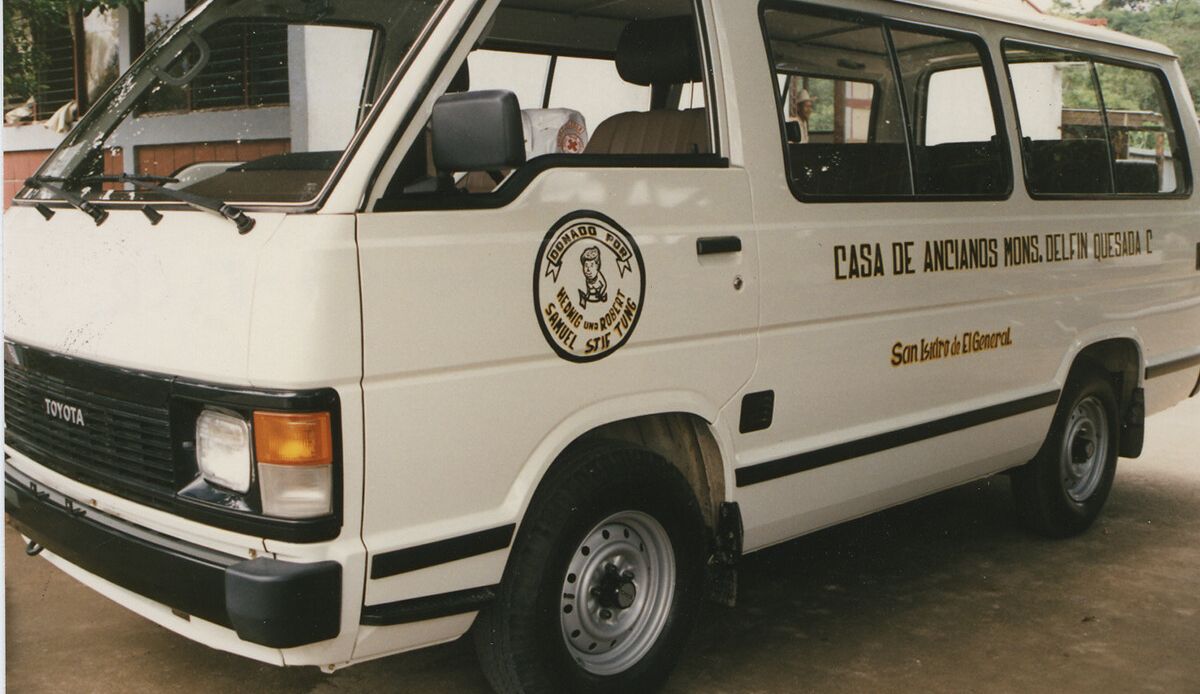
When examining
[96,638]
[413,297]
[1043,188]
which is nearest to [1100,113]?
[1043,188]

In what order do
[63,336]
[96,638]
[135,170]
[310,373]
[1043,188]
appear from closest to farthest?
[310,373], [63,336], [135,170], [96,638], [1043,188]

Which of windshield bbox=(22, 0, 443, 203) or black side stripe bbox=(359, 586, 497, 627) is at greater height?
windshield bbox=(22, 0, 443, 203)

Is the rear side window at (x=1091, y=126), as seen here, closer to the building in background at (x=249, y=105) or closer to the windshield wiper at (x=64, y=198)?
the building in background at (x=249, y=105)

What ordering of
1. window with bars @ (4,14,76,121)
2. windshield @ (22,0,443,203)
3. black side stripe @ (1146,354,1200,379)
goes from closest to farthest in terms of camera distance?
windshield @ (22,0,443,203) < black side stripe @ (1146,354,1200,379) < window with bars @ (4,14,76,121)

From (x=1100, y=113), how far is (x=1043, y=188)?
69 centimetres

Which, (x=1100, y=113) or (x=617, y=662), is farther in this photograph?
(x=1100, y=113)

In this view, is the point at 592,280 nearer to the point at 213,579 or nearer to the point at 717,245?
the point at 717,245

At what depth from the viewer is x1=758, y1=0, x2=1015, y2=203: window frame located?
143 inches

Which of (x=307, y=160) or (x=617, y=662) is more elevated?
(x=307, y=160)

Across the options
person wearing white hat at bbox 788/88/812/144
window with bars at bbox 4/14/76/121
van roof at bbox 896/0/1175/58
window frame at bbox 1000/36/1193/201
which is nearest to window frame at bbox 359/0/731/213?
person wearing white hat at bbox 788/88/812/144

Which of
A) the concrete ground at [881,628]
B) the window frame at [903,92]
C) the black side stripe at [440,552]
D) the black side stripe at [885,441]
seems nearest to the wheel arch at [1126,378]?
the concrete ground at [881,628]

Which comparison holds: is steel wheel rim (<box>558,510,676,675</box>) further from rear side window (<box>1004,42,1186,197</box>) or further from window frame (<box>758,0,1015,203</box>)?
rear side window (<box>1004,42,1186,197</box>)

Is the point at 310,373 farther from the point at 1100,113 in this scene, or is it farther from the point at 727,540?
the point at 1100,113

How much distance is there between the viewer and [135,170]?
10.9 ft
